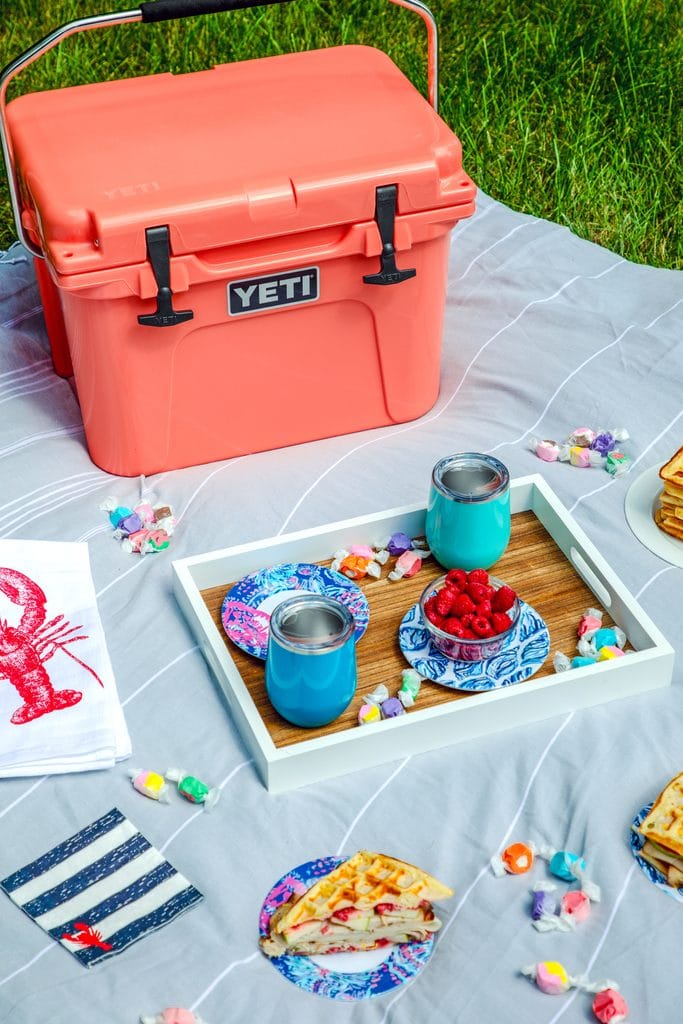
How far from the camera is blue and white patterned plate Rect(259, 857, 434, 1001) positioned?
1.11m

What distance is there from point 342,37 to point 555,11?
420 mm

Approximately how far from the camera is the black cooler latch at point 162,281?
57.0 inches

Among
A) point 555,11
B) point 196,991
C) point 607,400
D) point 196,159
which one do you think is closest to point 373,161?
point 196,159

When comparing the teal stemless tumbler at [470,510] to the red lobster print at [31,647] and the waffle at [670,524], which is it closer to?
the waffle at [670,524]

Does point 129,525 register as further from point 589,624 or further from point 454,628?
point 589,624

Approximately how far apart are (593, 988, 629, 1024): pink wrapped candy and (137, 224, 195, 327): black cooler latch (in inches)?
33.1

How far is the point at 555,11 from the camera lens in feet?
8.43

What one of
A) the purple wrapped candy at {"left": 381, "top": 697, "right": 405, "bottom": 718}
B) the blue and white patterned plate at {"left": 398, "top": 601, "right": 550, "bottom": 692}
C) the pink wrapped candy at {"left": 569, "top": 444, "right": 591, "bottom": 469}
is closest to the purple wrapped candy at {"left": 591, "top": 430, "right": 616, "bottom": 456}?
the pink wrapped candy at {"left": 569, "top": 444, "right": 591, "bottom": 469}

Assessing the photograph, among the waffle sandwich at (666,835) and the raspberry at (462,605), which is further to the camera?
the raspberry at (462,605)

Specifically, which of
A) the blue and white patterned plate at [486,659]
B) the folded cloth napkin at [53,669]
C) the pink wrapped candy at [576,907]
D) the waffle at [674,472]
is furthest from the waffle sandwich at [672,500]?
the folded cloth napkin at [53,669]

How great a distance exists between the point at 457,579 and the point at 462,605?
0.03 m

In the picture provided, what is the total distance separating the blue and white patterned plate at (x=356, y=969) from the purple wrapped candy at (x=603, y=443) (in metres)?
0.73

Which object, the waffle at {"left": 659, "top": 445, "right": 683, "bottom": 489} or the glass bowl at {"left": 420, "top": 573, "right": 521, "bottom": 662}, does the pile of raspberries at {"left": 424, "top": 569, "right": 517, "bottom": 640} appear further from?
the waffle at {"left": 659, "top": 445, "right": 683, "bottom": 489}

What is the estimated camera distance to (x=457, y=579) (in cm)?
136
